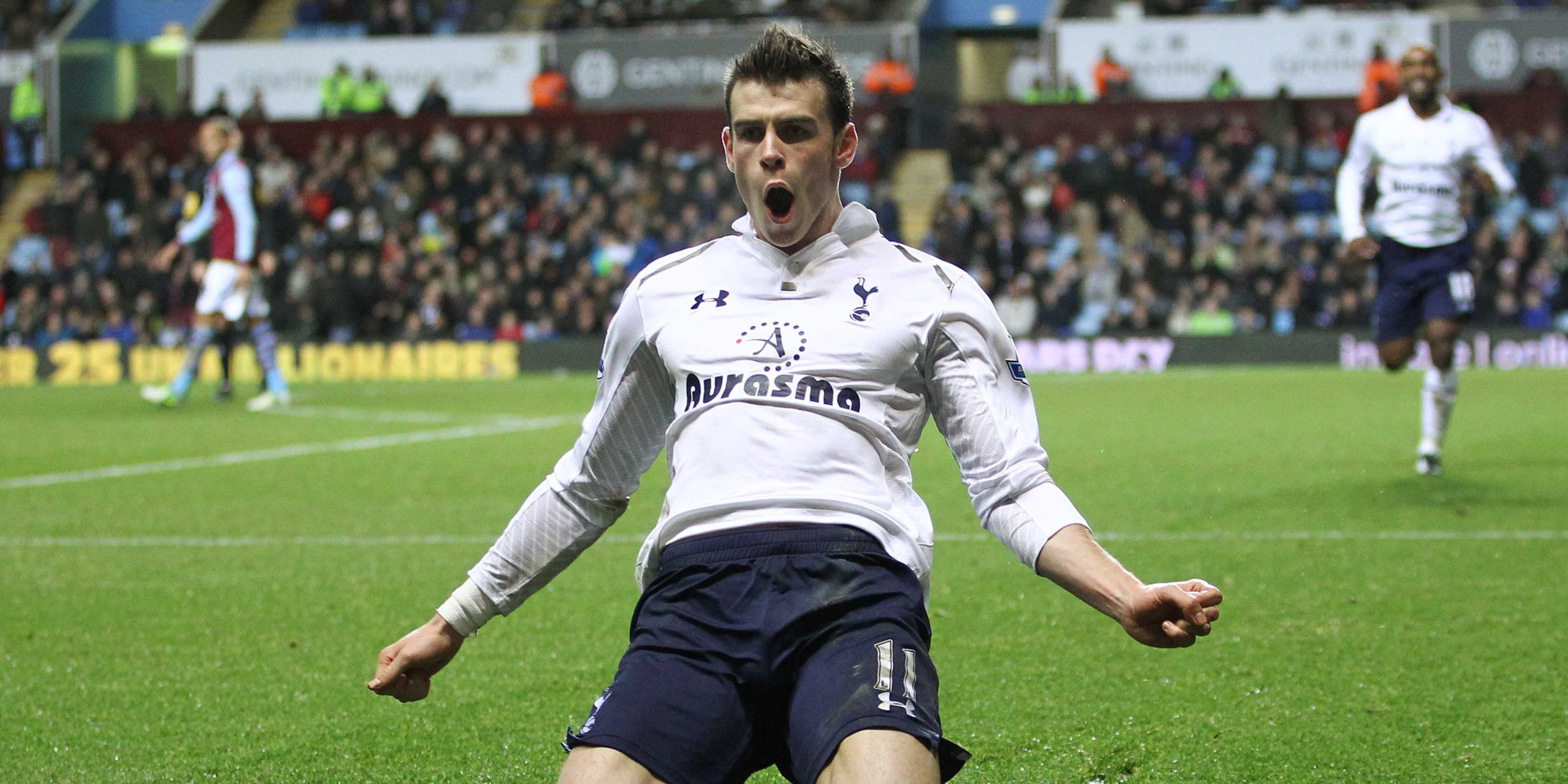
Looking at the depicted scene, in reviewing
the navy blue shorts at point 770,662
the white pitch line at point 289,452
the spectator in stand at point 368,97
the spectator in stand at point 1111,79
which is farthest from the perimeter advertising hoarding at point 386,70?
the navy blue shorts at point 770,662

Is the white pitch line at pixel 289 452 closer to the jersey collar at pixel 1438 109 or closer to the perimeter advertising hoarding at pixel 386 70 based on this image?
the jersey collar at pixel 1438 109

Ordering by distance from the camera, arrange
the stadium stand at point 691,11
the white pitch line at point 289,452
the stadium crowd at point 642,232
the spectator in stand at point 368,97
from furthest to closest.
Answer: the stadium stand at point 691,11, the spectator in stand at point 368,97, the stadium crowd at point 642,232, the white pitch line at point 289,452

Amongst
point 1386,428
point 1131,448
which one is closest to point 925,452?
point 1131,448

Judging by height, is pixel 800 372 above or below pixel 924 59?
below

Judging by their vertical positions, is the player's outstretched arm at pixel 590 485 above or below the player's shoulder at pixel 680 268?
below

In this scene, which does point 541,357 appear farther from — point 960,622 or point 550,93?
point 960,622

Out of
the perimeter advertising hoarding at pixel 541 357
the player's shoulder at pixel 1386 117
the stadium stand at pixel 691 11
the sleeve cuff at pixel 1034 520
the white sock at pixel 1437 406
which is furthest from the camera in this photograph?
the stadium stand at pixel 691 11

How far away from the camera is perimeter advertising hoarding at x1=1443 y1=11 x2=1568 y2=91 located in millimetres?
25297

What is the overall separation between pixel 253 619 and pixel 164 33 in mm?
27437

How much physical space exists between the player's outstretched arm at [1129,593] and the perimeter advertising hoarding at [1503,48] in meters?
25.0

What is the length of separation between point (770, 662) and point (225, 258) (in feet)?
46.3

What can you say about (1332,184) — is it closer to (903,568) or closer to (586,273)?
(586,273)

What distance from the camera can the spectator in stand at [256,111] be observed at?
27.1 m

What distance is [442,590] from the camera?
20.4 feet
